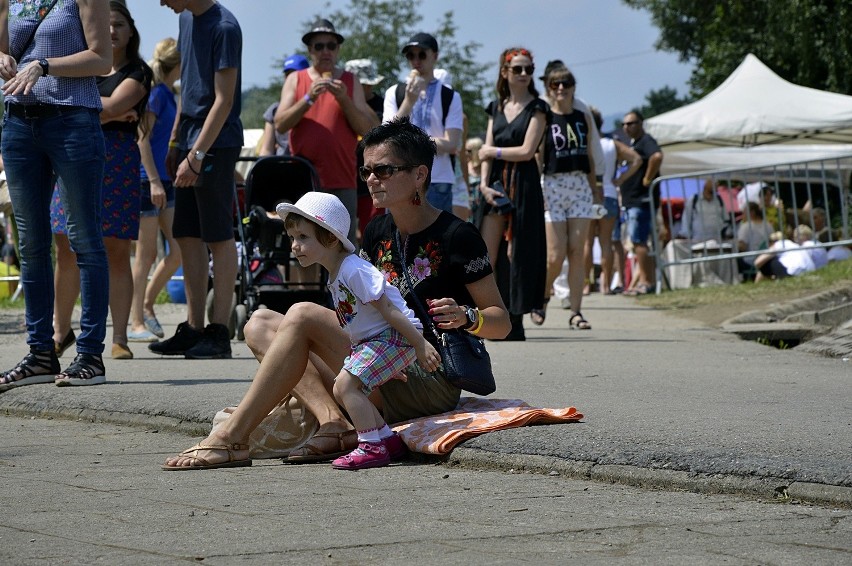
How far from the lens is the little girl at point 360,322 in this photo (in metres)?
4.85

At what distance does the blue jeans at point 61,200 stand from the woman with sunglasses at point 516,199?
12.0 ft

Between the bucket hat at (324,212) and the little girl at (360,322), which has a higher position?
the bucket hat at (324,212)

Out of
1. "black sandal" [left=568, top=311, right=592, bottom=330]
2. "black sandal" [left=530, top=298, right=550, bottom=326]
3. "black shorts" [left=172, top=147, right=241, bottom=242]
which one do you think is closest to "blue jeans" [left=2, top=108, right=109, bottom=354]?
"black shorts" [left=172, top=147, right=241, bottom=242]

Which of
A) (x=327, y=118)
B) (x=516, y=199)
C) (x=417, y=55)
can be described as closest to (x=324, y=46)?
(x=327, y=118)

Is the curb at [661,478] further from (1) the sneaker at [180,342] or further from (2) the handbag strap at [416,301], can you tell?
(1) the sneaker at [180,342]

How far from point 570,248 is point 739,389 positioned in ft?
14.7

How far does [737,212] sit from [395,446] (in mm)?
13390

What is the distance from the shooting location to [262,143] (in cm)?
1126

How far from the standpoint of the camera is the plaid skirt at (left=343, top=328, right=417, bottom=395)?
4.90 meters

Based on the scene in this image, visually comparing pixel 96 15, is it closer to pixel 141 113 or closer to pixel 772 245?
pixel 141 113

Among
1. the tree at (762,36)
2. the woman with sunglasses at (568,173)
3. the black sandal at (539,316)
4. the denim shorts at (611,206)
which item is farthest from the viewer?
the tree at (762,36)

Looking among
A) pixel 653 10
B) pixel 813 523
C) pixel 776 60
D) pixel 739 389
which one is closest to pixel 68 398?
pixel 739 389

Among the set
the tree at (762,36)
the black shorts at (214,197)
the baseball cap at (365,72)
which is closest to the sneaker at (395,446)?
the black shorts at (214,197)

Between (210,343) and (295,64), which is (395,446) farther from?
(295,64)
